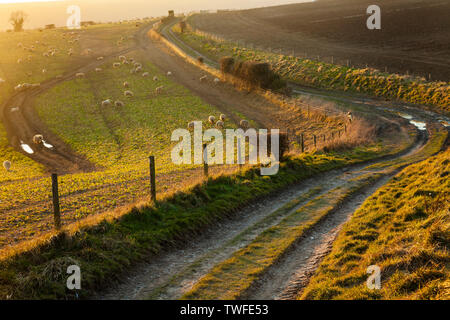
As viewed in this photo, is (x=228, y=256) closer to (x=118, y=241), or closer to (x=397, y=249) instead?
(x=118, y=241)

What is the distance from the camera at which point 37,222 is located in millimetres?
16484

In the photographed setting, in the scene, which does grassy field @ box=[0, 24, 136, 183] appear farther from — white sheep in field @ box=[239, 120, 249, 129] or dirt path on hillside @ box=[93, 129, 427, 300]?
dirt path on hillside @ box=[93, 129, 427, 300]

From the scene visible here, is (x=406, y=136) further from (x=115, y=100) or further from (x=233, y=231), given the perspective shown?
(x=115, y=100)

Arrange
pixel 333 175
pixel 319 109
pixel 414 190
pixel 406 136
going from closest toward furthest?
pixel 414 190 → pixel 333 175 → pixel 406 136 → pixel 319 109

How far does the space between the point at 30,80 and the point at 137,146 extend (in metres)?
40.5

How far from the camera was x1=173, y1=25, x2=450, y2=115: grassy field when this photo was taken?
5316 cm

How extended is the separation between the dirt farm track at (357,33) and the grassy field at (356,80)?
546 centimetres

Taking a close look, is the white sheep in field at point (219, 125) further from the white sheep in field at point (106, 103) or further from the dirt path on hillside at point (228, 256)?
the dirt path on hillside at point (228, 256)

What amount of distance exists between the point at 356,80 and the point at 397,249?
56190 mm

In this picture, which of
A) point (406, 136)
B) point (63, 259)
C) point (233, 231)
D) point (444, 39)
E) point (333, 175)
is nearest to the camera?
point (63, 259)

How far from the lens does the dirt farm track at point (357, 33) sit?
72.4 meters

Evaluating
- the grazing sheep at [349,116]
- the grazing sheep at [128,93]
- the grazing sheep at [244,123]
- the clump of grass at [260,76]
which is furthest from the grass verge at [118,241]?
the grazing sheep at [128,93]

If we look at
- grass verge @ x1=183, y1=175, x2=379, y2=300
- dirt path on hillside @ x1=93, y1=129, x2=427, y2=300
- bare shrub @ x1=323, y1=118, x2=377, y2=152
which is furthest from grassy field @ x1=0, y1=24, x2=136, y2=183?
bare shrub @ x1=323, y1=118, x2=377, y2=152

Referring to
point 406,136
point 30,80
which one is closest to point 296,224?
point 406,136
